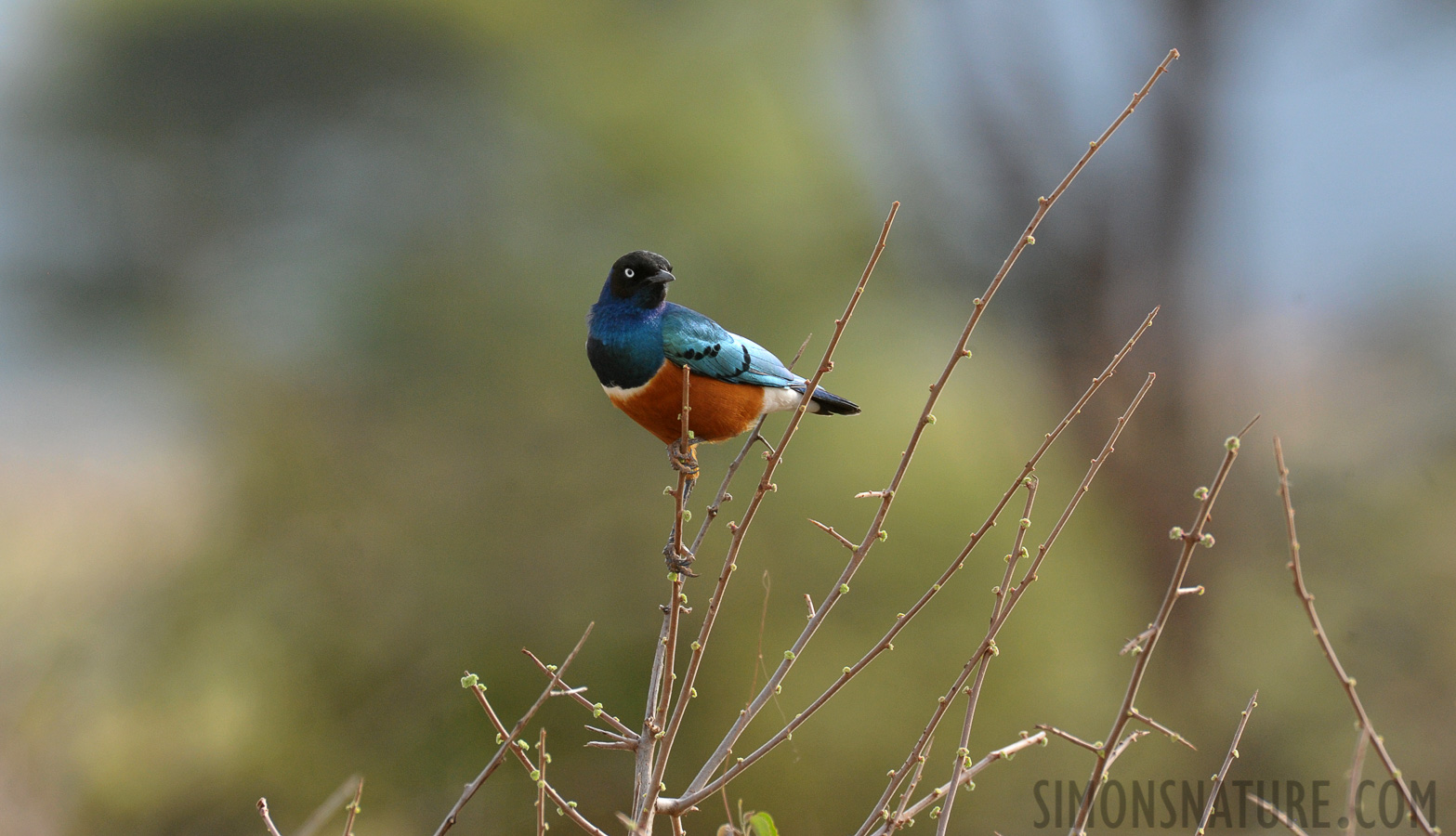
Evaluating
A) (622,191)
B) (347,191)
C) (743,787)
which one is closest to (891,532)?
(743,787)

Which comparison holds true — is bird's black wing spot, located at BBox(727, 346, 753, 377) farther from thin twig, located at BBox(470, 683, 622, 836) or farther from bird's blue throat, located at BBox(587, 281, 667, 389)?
thin twig, located at BBox(470, 683, 622, 836)

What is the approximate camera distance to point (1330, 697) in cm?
696

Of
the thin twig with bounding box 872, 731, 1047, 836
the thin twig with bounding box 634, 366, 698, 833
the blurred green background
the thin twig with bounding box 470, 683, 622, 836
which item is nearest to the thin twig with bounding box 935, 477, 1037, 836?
the thin twig with bounding box 872, 731, 1047, 836

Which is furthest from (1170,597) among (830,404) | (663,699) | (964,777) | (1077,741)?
(830,404)

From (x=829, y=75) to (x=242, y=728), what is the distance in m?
6.44

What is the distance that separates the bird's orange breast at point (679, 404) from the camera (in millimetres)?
1921

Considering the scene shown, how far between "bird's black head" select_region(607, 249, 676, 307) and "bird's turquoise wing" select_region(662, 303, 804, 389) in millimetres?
81

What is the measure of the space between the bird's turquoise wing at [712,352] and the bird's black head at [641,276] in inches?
3.2

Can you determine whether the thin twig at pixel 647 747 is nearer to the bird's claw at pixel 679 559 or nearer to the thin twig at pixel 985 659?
the bird's claw at pixel 679 559

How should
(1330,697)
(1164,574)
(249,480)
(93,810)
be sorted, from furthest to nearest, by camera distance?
(1164,574)
(1330,697)
(249,480)
(93,810)

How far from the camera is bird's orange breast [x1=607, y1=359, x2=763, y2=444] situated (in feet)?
6.30

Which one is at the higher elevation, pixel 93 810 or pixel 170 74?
pixel 170 74

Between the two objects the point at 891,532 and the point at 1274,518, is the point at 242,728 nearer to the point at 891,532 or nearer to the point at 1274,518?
the point at 891,532

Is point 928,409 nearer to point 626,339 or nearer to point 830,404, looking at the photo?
point 626,339
